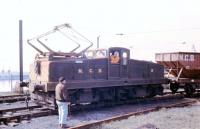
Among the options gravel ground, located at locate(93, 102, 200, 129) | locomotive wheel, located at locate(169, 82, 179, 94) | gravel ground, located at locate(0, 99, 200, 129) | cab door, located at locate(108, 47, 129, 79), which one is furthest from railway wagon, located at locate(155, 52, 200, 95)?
gravel ground, located at locate(93, 102, 200, 129)

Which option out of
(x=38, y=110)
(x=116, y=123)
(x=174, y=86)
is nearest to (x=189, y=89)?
(x=174, y=86)

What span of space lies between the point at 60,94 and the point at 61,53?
4029mm

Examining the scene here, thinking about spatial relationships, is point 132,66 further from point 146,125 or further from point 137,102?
point 146,125

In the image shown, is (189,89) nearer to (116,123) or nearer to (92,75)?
(92,75)

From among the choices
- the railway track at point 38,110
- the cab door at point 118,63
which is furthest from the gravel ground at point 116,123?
the cab door at point 118,63

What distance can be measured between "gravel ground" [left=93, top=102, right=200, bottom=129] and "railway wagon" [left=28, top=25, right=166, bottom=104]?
10.9 feet

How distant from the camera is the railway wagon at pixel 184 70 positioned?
74.5 ft

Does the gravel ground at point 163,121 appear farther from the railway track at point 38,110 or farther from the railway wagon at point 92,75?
the railway wagon at point 92,75

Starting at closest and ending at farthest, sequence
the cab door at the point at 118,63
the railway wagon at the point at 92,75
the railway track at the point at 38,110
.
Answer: the railway track at the point at 38,110, the railway wagon at the point at 92,75, the cab door at the point at 118,63

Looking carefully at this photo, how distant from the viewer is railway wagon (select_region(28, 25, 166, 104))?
16.0 m

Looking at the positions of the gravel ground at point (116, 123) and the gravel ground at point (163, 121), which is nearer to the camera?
the gravel ground at point (163, 121)

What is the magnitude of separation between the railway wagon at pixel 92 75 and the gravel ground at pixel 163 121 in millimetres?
3333

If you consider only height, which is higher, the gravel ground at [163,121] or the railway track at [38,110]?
the railway track at [38,110]

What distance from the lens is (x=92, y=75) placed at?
17.4m
